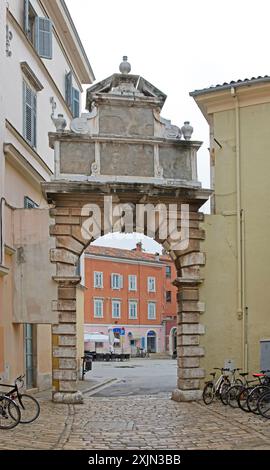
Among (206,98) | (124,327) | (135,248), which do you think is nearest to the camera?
(206,98)

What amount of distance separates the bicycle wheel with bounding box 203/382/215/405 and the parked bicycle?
183 inches

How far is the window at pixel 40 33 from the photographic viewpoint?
19.9 m

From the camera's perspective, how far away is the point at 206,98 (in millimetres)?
18078

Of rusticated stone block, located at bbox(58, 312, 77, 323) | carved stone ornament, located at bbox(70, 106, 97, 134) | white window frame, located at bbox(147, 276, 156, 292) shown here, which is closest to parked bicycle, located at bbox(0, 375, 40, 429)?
rusticated stone block, located at bbox(58, 312, 77, 323)

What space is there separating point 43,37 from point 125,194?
633cm

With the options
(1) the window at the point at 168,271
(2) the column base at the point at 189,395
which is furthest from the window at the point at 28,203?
(1) the window at the point at 168,271

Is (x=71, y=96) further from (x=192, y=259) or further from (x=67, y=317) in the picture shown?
(x=67, y=317)

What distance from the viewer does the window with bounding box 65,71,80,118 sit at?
24.8 meters

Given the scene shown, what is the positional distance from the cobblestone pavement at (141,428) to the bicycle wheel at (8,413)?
7.1 inches

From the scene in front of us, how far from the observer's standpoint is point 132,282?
2488 inches

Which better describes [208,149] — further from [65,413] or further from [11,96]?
[65,413]

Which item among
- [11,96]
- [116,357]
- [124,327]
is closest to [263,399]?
[11,96]

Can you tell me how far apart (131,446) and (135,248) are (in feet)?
198

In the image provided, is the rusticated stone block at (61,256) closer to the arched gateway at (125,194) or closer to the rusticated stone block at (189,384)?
the arched gateway at (125,194)
